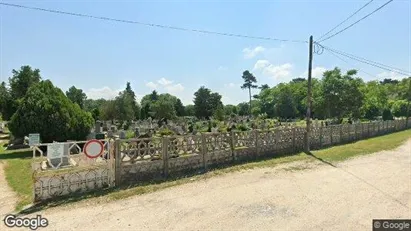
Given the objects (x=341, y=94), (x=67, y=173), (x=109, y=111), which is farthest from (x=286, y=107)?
(x=67, y=173)

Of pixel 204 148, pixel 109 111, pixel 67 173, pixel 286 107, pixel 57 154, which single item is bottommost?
pixel 67 173

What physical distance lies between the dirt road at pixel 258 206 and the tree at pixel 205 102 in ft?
193

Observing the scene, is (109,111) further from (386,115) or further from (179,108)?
(386,115)

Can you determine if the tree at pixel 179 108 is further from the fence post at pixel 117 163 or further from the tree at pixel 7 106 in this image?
the fence post at pixel 117 163

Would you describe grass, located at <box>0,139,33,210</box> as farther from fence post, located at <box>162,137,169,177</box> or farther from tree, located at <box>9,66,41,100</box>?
tree, located at <box>9,66,41,100</box>

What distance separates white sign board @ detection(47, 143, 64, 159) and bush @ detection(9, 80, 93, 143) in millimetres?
8688

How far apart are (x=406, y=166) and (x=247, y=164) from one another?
259 inches

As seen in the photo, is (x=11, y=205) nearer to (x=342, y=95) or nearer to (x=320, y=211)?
(x=320, y=211)

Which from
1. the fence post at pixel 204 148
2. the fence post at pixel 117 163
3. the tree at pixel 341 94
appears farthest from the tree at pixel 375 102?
the fence post at pixel 117 163

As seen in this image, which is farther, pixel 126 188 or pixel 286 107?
pixel 286 107

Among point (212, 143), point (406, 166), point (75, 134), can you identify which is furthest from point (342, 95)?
point (75, 134)

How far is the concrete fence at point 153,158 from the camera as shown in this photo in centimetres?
774

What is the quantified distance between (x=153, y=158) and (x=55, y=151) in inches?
118

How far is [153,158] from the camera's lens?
9.66 meters
